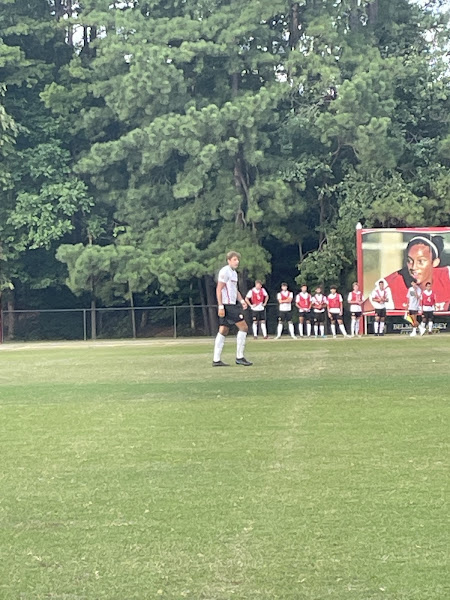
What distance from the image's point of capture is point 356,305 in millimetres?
31109

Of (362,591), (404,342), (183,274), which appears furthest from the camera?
(183,274)

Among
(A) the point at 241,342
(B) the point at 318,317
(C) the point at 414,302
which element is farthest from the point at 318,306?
(A) the point at 241,342

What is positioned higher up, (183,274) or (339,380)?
(183,274)

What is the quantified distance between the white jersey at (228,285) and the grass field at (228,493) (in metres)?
4.72

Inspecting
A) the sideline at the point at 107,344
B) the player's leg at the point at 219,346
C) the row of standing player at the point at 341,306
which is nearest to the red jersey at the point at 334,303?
the row of standing player at the point at 341,306

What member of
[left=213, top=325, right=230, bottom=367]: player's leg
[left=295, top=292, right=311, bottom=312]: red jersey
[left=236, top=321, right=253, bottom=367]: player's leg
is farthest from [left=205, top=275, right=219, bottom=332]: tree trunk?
[left=213, top=325, right=230, bottom=367]: player's leg

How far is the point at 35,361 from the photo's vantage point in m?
20.9

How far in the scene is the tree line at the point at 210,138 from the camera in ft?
118

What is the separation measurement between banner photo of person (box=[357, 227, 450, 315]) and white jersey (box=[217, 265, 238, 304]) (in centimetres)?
1527

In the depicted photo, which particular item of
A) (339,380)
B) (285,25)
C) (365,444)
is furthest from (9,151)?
(365,444)

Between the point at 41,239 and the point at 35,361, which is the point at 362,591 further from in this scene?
the point at 41,239

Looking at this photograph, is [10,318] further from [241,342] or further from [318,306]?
[241,342]

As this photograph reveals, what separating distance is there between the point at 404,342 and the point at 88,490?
737 inches

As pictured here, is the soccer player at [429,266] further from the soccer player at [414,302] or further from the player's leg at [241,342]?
the player's leg at [241,342]
